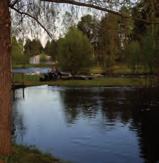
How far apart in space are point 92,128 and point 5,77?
54.3 feet

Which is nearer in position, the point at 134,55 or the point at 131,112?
the point at 131,112

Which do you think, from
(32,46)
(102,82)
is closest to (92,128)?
(32,46)

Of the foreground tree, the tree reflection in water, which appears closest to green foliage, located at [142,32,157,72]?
the tree reflection in water

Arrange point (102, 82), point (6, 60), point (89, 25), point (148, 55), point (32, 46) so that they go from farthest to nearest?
point (148, 55), point (102, 82), point (32, 46), point (89, 25), point (6, 60)

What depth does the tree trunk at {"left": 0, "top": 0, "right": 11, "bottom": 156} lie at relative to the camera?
1181 cm

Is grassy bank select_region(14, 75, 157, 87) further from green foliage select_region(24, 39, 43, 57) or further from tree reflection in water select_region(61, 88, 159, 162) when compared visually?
green foliage select_region(24, 39, 43, 57)

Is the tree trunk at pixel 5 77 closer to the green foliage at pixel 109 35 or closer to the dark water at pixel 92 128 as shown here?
the green foliage at pixel 109 35

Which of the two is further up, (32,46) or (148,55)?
(32,46)

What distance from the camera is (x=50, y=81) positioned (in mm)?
75812

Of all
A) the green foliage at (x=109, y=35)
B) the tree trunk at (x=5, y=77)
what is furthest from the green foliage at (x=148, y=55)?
the tree trunk at (x=5, y=77)

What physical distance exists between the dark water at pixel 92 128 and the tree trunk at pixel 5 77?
7.56 meters

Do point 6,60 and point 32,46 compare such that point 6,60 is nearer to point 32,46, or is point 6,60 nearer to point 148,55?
point 32,46

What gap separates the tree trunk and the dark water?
7.56 meters

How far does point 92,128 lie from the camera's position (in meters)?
28.0
